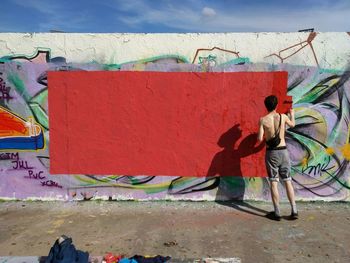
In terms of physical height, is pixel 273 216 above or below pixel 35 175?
below

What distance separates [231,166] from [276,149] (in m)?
0.92

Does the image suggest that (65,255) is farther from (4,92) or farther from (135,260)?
(4,92)

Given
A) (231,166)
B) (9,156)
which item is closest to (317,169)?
(231,166)

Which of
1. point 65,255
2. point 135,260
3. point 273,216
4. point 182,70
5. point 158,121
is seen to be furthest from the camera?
point 158,121

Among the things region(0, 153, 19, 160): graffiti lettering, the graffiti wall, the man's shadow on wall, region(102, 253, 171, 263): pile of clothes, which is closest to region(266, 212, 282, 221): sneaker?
the man's shadow on wall

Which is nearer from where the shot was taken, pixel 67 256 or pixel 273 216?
pixel 67 256

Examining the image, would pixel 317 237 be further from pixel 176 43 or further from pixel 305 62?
pixel 176 43

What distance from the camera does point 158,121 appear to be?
239 inches

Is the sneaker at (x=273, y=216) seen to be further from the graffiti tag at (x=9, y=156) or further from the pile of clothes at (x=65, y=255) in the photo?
the graffiti tag at (x=9, y=156)

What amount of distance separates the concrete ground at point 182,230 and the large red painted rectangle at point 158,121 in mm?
595

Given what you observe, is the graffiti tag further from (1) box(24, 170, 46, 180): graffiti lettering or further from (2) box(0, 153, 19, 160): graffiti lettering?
(1) box(24, 170, 46, 180): graffiti lettering

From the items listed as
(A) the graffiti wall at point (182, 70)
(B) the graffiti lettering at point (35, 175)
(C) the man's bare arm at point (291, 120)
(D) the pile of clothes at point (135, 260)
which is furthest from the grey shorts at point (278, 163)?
(B) the graffiti lettering at point (35, 175)

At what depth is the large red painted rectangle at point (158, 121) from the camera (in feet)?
19.6

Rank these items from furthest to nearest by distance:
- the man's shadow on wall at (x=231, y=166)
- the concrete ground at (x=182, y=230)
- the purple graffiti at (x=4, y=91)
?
the purple graffiti at (x=4, y=91)
the man's shadow on wall at (x=231, y=166)
the concrete ground at (x=182, y=230)
